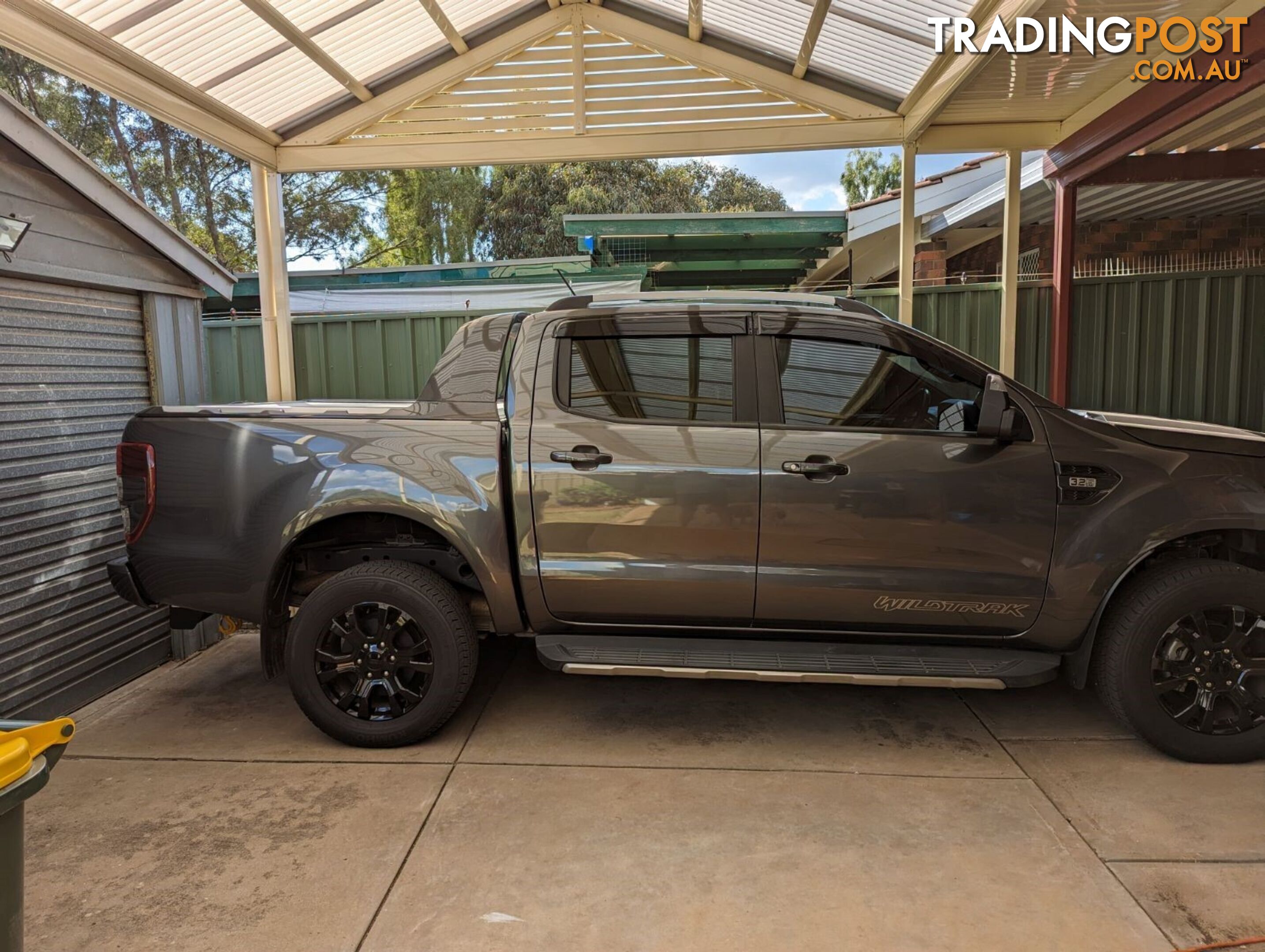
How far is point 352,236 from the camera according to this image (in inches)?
1143

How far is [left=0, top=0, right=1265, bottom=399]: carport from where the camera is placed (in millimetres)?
5250

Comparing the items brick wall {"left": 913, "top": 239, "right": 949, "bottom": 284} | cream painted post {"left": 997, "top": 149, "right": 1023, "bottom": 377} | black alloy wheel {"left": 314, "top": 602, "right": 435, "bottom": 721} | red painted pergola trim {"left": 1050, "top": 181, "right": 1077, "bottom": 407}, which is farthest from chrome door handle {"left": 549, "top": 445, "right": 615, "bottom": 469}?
brick wall {"left": 913, "top": 239, "right": 949, "bottom": 284}

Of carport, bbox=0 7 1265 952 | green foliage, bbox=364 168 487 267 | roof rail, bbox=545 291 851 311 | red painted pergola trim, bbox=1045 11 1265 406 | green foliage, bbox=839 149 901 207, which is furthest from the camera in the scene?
green foliage, bbox=839 149 901 207

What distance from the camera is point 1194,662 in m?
3.56

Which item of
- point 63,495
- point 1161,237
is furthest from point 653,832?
point 1161,237

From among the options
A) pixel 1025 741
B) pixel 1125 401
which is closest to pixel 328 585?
pixel 1025 741

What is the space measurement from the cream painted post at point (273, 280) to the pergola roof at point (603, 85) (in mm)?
239

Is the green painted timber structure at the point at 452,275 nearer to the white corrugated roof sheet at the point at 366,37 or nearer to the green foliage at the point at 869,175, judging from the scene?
the white corrugated roof sheet at the point at 366,37

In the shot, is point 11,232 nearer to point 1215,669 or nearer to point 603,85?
point 603,85

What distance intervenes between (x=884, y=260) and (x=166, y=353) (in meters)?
10.3

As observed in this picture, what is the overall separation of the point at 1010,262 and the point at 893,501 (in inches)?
139

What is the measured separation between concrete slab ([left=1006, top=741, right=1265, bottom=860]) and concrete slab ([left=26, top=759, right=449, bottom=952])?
102 inches

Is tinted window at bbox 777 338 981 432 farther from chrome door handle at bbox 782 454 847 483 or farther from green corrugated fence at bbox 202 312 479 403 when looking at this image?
green corrugated fence at bbox 202 312 479 403

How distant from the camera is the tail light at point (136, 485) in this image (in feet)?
12.8
